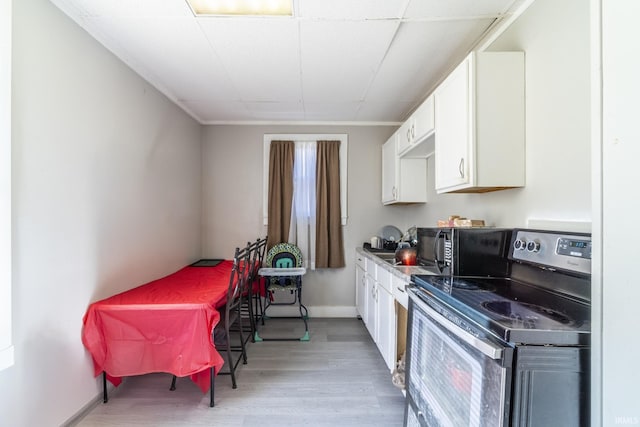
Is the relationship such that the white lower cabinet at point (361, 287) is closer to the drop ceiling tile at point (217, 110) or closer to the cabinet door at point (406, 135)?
the cabinet door at point (406, 135)

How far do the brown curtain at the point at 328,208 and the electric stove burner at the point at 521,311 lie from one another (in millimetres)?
2530

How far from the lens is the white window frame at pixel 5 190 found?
1.13m

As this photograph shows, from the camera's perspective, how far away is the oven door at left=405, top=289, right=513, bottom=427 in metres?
0.78

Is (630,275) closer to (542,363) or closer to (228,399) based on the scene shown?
(542,363)

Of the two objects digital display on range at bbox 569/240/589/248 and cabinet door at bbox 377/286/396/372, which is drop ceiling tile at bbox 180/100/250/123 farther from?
digital display on range at bbox 569/240/589/248

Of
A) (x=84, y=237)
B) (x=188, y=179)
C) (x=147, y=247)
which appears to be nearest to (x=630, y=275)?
(x=84, y=237)

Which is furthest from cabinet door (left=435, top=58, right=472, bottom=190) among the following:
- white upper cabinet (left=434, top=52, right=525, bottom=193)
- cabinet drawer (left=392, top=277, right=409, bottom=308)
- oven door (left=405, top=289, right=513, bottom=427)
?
oven door (left=405, top=289, right=513, bottom=427)

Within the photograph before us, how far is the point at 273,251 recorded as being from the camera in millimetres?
3322

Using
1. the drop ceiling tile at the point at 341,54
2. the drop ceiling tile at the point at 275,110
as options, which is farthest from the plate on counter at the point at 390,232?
the drop ceiling tile at the point at 275,110

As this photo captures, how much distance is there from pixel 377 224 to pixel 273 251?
1.36m

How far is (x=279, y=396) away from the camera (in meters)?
2.00

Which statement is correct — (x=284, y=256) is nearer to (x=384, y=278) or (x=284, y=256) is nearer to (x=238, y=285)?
(x=238, y=285)

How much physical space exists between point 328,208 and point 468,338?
8.87 ft

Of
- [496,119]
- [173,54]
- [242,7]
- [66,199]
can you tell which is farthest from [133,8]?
[496,119]
